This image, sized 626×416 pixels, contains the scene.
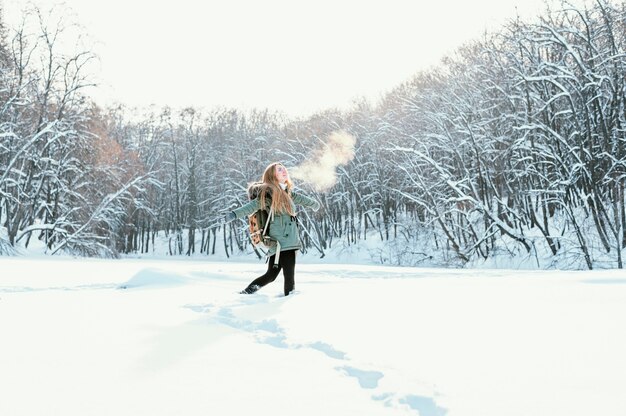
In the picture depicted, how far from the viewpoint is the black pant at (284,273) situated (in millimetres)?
6082

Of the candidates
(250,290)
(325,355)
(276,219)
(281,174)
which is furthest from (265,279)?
(325,355)

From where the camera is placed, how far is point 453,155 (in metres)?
21.4

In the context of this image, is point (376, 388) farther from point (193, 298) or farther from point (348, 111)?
point (348, 111)

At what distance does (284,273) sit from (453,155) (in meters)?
17.0

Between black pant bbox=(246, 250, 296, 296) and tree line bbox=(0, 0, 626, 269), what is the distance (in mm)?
9788

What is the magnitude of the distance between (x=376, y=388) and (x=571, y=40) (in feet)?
52.9

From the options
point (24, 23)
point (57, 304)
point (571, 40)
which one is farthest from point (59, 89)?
point (571, 40)

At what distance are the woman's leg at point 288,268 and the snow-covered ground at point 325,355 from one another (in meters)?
0.76

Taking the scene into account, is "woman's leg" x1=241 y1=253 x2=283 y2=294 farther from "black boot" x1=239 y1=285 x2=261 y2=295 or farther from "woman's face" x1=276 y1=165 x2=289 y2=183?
"woman's face" x1=276 y1=165 x2=289 y2=183

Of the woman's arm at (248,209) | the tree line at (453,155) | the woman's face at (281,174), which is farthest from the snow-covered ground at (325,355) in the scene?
the tree line at (453,155)

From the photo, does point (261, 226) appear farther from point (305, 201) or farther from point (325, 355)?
point (325, 355)

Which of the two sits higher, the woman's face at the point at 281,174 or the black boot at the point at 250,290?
the woman's face at the point at 281,174

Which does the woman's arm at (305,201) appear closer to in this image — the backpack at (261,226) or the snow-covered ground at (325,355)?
the backpack at (261,226)

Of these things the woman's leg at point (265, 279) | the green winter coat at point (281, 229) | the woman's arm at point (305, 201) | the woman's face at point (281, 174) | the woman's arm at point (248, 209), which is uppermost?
the woman's face at point (281, 174)
